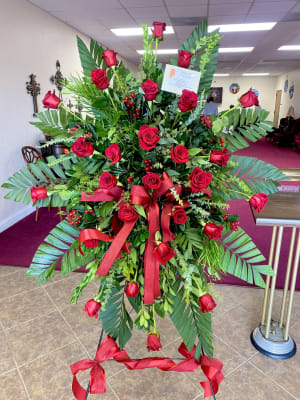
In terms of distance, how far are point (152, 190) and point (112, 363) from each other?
56.0 inches

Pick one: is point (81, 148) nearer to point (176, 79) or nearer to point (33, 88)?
point (176, 79)

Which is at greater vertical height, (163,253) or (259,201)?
(259,201)

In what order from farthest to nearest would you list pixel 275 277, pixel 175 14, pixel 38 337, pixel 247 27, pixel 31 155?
1. pixel 247 27
2. pixel 175 14
3. pixel 31 155
4. pixel 38 337
5. pixel 275 277

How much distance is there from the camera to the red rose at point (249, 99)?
2.65 feet

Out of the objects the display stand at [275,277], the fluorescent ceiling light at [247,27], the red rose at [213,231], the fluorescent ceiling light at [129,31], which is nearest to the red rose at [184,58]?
the red rose at [213,231]

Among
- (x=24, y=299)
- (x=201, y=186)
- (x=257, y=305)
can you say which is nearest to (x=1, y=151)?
(x=24, y=299)

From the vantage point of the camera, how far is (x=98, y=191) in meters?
0.85

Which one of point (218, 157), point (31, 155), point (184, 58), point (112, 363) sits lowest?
point (112, 363)

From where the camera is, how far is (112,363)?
1.83 meters

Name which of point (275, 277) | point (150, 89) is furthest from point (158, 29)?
point (275, 277)

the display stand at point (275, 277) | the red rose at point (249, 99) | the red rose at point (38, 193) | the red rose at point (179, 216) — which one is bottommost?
the display stand at point (275, 277)

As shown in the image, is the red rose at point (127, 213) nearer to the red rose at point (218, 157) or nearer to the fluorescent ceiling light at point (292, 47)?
the red rose at point (218, 157)

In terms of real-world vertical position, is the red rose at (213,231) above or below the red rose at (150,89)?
below

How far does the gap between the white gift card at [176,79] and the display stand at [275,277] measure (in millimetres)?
834
